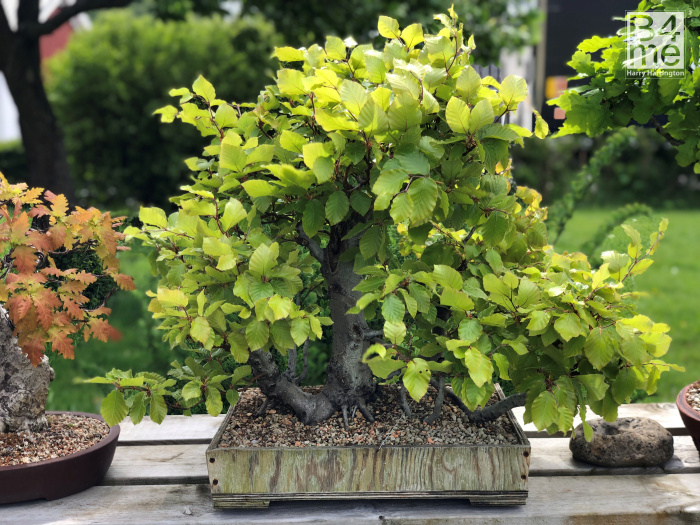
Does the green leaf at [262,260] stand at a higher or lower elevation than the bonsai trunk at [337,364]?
higher

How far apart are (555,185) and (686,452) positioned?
724cm

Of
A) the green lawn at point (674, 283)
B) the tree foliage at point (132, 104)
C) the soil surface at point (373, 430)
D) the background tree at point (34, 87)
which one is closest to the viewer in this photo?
the soil surface at point (373, 430)

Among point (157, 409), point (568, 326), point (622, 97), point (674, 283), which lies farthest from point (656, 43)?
point (674, 283)

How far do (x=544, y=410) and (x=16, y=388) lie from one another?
46.1 inches

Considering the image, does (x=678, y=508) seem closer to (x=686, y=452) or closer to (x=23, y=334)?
(x=686, y=452)

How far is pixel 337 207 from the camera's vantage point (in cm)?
126

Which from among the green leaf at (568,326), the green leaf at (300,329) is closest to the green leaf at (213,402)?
the green leaf at (300,329)

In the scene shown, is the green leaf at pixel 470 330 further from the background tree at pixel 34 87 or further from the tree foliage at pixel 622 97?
the background tree at pixel 34 87

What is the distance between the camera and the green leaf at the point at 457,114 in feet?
3.73

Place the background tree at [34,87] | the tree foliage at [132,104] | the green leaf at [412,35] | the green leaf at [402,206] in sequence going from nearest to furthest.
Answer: the green leaf at [402,206] → the green leaf at [412,35] → the background tree at [34,87] → the tree foliage at [132,104]

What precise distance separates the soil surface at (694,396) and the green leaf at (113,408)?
1315 millimetres

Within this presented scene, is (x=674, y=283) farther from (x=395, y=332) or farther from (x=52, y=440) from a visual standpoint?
(x=52, y=440)

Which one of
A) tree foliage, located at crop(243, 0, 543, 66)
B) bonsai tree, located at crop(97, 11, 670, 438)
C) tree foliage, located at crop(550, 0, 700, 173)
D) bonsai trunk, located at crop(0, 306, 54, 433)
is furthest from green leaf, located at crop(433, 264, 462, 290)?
tree foliage, located at crop(243, 0, 543, 66)

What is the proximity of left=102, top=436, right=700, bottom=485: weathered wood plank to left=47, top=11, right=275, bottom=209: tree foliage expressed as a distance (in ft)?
16.2
